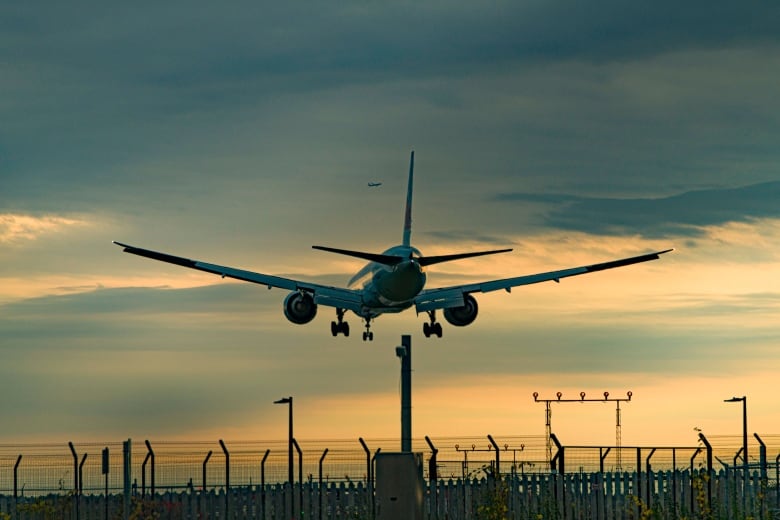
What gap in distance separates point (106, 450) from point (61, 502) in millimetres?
3904

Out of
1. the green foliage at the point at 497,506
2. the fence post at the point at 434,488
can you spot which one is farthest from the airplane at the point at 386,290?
the green foliage at the point at 497,506

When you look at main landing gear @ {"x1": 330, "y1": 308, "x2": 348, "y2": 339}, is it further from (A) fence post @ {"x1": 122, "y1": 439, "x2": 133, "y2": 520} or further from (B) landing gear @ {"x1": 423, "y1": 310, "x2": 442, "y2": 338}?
(A) fence post @ {"x1": 122, "y1": 439, "x2": 133, "y2": 520}

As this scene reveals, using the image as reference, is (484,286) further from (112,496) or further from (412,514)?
(412,514)

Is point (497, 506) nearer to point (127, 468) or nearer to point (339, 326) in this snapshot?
point (127, 468)

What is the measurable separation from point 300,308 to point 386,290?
22.1 ft

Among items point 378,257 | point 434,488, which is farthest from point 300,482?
point 378,257

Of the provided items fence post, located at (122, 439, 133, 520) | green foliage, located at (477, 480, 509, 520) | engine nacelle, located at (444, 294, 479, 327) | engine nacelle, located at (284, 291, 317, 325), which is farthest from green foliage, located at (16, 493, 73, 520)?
engine nacelle, located at (444, 294, 479, 327)

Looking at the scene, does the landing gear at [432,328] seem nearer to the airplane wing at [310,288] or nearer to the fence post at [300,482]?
the airplane wing at [310,288]

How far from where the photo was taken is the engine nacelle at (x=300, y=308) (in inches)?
2800

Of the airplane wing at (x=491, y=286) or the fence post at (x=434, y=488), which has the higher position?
the airplane wing at (x=491, y=286)

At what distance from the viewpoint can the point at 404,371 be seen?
56250mm

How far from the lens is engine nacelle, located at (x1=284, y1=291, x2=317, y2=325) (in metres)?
71.1

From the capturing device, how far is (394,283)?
6519 cm

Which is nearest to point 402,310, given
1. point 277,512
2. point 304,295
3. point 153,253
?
point 304,295
